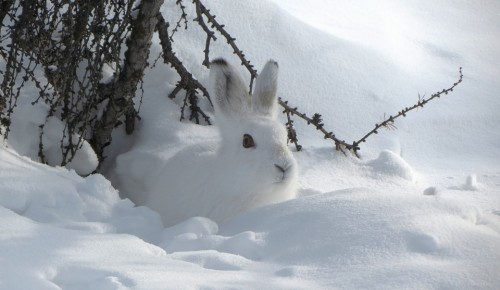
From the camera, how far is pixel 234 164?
393cm

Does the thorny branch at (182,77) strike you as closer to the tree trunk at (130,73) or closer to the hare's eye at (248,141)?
the tree trunk at (130,73)

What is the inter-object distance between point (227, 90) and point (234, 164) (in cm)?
47

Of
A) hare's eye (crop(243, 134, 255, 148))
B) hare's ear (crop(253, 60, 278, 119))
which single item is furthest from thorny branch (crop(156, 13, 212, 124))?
hare's eye (crop(243, 134, 255, 148))

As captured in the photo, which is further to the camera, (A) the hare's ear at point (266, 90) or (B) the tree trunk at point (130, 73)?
(A) the hare's ear at point (266, 90)

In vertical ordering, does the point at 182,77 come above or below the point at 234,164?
above

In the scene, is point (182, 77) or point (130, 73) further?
point (182, 77)

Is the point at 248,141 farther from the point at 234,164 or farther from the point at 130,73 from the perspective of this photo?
the point at 130,73

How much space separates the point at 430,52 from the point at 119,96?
3.70 m

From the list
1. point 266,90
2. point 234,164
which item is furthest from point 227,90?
point 234,164

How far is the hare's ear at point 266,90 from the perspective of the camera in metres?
4.06

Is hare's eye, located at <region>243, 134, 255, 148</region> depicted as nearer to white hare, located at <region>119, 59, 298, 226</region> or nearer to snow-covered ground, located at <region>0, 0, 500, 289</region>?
white hare, located at <region>119, 59, 298, 226</region>

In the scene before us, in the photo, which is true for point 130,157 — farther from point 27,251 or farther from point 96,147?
point 27,251

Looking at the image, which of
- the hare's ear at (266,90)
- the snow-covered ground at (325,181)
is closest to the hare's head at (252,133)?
the hare's ear at (266,90)

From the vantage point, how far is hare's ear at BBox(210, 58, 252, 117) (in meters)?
4.00
